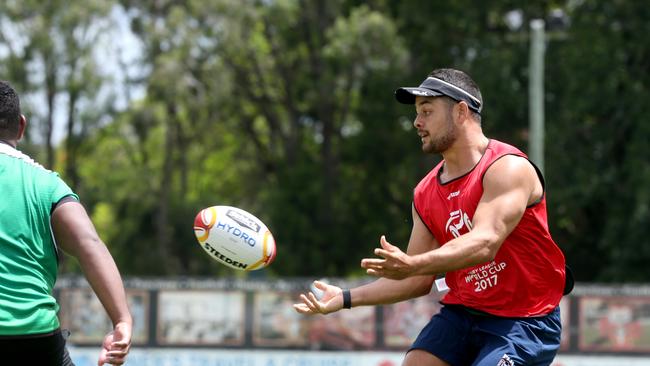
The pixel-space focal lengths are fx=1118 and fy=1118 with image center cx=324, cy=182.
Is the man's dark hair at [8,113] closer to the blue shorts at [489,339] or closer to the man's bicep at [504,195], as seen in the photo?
the man's bicep at [504,195]

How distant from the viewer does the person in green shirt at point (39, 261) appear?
4395 mm

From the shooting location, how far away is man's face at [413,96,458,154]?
5.66 meters

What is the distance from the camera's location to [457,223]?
5645 mm

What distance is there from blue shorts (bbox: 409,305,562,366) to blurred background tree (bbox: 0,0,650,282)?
23.3m

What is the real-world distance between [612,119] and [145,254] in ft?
54.5

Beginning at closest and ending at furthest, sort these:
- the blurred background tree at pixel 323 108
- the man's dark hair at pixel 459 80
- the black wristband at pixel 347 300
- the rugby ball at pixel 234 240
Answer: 1. the man's dark hair at pixel 459 80
2. the black wristband at pixel 347 300
3. the rugby ball at pixel 234 240
4. the blurred background tree at pixel 323 108

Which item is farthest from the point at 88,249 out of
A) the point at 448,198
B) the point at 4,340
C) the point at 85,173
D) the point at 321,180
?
the point at 85,173

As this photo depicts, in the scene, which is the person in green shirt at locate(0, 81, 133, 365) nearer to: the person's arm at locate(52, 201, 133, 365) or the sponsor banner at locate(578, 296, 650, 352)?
the person's arm at locate(52, 201, 133, 365)

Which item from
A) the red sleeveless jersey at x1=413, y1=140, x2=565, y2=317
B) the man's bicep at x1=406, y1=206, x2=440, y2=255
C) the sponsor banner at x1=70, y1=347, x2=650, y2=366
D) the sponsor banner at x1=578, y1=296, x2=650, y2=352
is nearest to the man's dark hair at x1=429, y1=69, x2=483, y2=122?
the red sleeveless jersey at x1=413, y1=140, x2=565, y2=317

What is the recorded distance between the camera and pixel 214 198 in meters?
44.9

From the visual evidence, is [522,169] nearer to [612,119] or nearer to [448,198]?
[448,198]

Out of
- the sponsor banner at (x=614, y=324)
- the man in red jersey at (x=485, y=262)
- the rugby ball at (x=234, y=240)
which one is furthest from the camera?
the sponsor banner at (x=614, y=324)

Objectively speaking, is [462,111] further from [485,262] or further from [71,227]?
[71,227]

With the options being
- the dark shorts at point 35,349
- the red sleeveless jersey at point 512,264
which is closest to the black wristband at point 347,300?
the red sleeveless jersey at point 512,264
